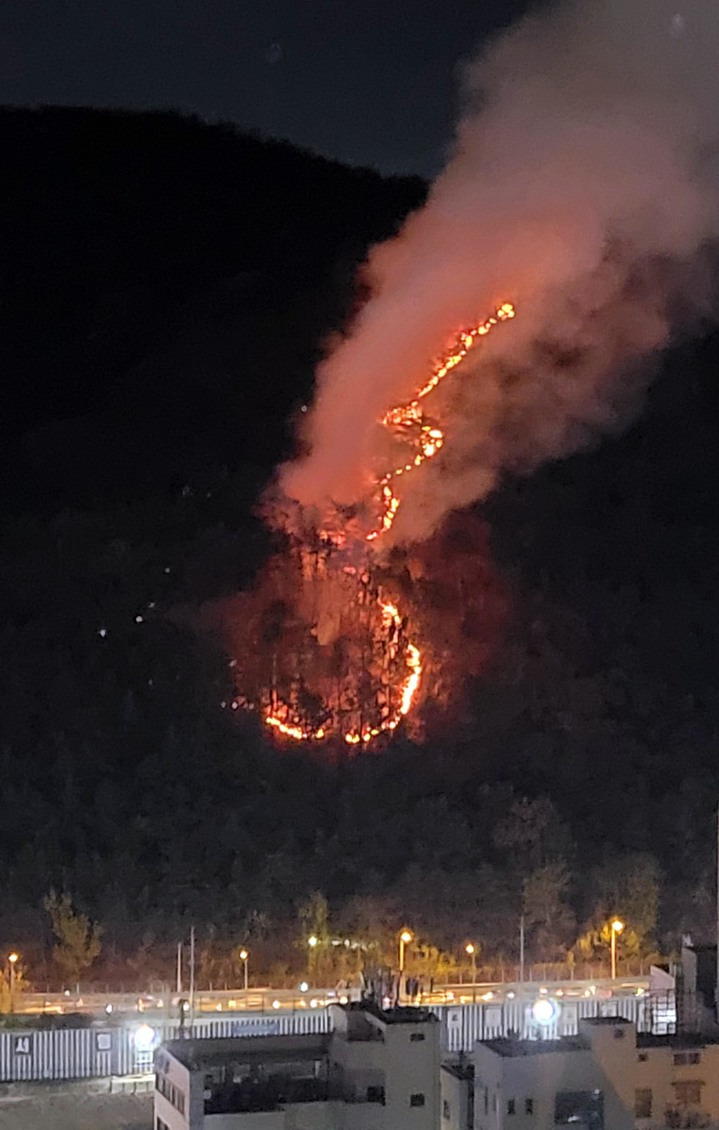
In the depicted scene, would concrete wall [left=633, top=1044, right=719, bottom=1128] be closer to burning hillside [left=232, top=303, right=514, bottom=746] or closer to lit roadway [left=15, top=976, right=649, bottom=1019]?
lit roadway [left=15, top=976, right=649, bottom=1019]

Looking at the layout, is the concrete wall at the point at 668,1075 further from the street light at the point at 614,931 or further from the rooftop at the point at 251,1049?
the street light at the point at 614,931

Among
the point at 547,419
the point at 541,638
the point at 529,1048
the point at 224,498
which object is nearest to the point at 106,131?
the point at 224,498

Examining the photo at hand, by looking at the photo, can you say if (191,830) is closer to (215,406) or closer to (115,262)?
(215,406)

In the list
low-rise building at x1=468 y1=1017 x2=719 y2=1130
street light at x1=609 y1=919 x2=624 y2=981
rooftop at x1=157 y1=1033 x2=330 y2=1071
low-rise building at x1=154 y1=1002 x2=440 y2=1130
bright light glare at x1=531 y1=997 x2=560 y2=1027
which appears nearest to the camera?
low-rise building at x1=154 y1=1002 x2=440 y2=1130

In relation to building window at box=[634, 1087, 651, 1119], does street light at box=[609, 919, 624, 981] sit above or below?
above

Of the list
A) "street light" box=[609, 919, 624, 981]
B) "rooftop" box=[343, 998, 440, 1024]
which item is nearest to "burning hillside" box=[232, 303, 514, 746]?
"street light" box=[609, 919, 624, 981]

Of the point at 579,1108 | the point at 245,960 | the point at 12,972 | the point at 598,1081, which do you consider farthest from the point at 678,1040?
the point at 12,972
